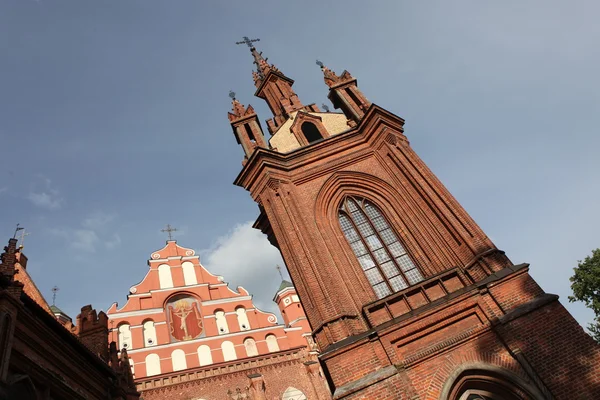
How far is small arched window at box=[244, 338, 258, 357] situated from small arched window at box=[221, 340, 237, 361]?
0.81 meters

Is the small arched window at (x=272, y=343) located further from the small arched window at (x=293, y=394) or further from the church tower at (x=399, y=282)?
the church tower at (x=399, y=282)

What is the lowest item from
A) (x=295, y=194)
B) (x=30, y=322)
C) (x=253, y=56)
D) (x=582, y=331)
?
(x=582, y=331)

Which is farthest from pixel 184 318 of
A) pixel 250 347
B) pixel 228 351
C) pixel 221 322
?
pixel 250 347

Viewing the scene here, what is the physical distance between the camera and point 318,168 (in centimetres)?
1539

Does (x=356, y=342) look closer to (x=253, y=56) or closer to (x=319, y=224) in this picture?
(x=319, y=224)

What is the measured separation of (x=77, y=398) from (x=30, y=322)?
240cm

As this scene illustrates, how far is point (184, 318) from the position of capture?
79.0 feet

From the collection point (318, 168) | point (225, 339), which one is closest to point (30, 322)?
point (318, 168)

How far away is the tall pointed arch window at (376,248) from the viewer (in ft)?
41.5

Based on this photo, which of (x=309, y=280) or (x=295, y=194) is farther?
(x=295, y=194)

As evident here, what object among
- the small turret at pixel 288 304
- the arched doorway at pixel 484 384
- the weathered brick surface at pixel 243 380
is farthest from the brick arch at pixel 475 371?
the small turret at pixel 288 304

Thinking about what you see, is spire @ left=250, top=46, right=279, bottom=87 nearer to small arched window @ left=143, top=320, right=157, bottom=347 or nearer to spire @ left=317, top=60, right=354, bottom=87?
spire @ left=317, top=60, right=354, bottom=87

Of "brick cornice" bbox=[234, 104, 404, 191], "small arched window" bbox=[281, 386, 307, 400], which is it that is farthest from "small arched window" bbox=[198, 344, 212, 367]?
"brick cornice" bbox=[234, 104, 404, 191]

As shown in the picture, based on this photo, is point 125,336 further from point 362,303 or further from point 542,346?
point 542,346
